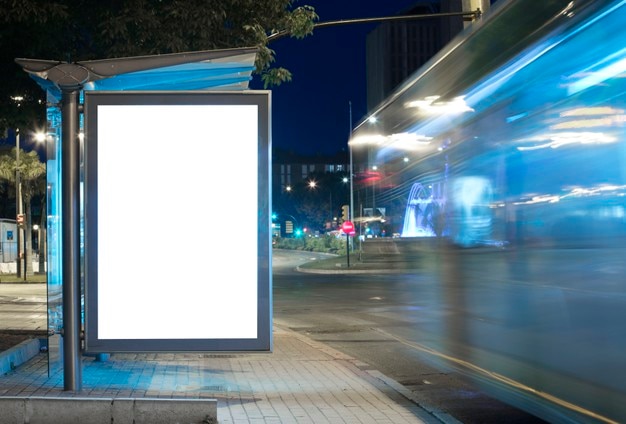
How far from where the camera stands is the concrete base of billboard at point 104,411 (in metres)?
6.30

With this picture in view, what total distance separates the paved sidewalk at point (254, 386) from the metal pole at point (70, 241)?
0.36m

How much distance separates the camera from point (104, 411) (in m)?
6.30

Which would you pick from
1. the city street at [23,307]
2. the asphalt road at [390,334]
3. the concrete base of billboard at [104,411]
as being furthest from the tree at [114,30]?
the city street at [23,307]

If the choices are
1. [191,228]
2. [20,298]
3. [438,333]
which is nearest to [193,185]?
[191,228]

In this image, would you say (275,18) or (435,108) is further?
(275,18)

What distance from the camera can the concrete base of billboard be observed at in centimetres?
630

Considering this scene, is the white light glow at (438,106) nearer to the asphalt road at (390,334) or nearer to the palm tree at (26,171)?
the asphalt road at (390,334)

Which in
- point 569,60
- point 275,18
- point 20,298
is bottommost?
point 20,298

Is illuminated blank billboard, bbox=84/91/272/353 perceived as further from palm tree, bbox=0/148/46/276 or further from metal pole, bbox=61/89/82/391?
palm tree, bbox=0/148/46/276

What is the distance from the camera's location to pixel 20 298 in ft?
81.4

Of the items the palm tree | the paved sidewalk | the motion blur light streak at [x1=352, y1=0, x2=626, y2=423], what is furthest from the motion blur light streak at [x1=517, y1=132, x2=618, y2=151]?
the palm tree

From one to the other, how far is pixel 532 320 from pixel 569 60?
5.48 feet

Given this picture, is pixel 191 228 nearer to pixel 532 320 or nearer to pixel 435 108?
pixel 435 108

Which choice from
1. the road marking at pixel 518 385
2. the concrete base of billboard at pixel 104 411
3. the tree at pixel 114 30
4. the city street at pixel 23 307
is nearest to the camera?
the road marking at pixel 518 385
